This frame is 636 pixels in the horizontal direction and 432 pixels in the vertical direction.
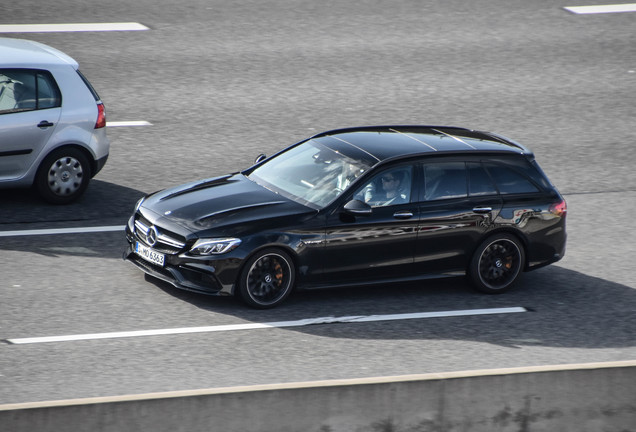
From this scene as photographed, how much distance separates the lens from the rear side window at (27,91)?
1152 centimetres

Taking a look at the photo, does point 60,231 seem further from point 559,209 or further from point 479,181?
point 559,209

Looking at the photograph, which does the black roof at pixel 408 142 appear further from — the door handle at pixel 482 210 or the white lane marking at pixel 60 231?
the white lane marking at pixel 60 231

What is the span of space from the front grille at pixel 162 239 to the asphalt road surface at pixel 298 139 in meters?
0.48

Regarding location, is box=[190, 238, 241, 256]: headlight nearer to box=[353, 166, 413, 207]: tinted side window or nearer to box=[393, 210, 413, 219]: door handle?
box=[353, 166, 413, 207]: tinted side window

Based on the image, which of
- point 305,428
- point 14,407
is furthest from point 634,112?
point 14,407

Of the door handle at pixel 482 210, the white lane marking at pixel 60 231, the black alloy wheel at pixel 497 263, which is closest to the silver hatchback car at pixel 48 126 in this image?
the white lane marking at pixel 60 231

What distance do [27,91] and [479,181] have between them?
516cm

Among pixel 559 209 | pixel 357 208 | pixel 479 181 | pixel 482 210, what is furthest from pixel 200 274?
pixel 559 209

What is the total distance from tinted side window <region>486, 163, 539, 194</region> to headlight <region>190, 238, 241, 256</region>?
2824 mm

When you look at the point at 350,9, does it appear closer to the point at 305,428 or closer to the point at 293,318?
the point at 293,318

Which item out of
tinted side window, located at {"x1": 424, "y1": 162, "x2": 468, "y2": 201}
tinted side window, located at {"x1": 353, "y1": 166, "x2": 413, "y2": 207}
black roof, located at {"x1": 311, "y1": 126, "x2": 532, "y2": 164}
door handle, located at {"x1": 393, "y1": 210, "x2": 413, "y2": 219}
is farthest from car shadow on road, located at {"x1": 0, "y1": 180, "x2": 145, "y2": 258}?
tinted side window, located at {"x1": 424, "y1": 162, "x2": 468, "y2": 201}

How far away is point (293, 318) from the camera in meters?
9.25

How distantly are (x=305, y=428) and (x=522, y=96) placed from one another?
433 inches

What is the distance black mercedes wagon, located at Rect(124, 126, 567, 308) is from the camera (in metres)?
9.27
